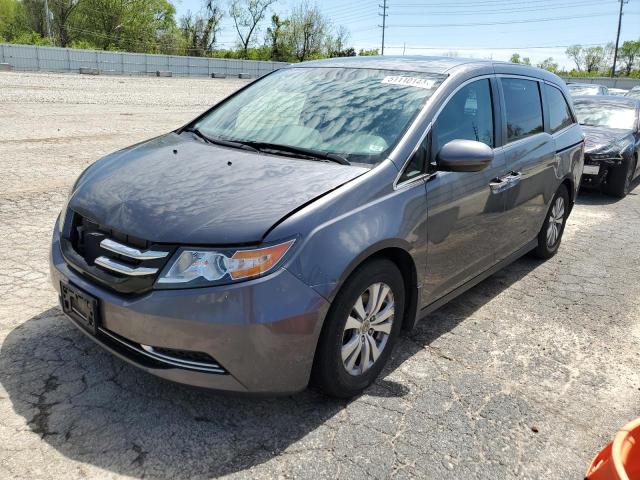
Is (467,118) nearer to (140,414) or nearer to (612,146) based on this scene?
(140,414)

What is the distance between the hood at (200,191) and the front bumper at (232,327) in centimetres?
24

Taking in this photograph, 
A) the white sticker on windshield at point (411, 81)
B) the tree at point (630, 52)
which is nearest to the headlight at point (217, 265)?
the white sticker on windshield at point (411, 81)

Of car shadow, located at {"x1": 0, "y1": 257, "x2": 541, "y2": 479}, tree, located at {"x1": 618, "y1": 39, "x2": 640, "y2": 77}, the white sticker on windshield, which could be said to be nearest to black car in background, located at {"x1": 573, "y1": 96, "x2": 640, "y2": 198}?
the white sticker on windshield

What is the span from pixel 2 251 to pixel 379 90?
131 inches

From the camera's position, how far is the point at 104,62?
39.5 m

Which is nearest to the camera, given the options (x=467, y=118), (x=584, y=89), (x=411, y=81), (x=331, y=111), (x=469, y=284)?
(x=331, y=111)

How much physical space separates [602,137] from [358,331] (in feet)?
25.5

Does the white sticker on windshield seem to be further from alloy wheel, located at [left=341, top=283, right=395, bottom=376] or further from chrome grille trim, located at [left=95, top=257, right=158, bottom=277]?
chrome grille trim, located at [left=95, top=257, right=158, bottom=277]

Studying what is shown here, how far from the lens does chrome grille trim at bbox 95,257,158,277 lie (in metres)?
2.46

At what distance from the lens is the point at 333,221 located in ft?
8.57

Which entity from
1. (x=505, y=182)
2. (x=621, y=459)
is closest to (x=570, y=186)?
(x=505, y=182)

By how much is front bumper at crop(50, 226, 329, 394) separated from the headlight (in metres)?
0.04

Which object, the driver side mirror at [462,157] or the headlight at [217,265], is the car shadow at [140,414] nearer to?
the headlight at [217,265]

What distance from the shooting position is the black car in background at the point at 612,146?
855 centimetres
